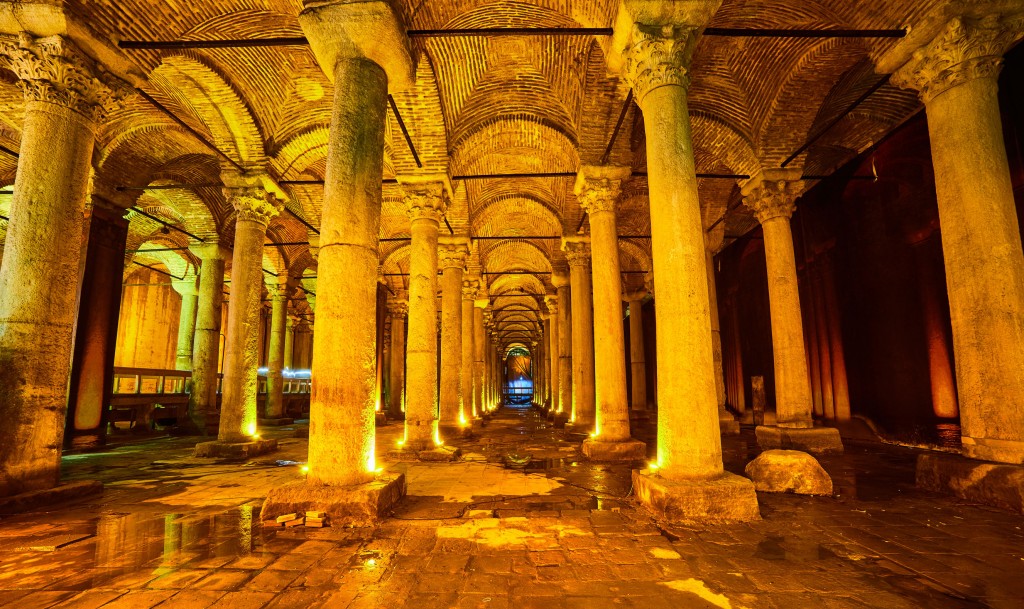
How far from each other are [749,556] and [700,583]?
0.74m

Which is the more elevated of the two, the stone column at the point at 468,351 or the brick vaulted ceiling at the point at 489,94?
the brick vaulted ceiling at the point at 489,94

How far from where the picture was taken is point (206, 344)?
1328 cm

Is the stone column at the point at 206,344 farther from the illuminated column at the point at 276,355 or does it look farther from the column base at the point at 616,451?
the column base at the point at 616,451

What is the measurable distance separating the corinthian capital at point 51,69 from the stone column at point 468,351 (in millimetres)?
10754

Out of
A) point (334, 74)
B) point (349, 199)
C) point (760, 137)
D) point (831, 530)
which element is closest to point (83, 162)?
point (334, 74)

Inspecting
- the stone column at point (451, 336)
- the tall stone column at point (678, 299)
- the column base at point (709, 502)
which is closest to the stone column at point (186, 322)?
the stone column at point (451, 336)

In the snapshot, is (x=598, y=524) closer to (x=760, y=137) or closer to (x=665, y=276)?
(x=665, y=276)

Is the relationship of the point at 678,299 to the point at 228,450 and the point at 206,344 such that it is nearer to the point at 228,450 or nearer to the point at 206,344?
the point at 228,450

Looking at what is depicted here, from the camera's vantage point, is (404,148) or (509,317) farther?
(509,317)

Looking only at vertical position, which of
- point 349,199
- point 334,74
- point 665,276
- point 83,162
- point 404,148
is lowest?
point 665,276

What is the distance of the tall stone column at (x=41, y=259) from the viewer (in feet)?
16.7

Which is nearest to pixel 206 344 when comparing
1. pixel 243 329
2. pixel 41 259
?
pixel 243 329

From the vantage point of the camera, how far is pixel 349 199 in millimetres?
4844

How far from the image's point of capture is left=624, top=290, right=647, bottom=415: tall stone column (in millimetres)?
18719
